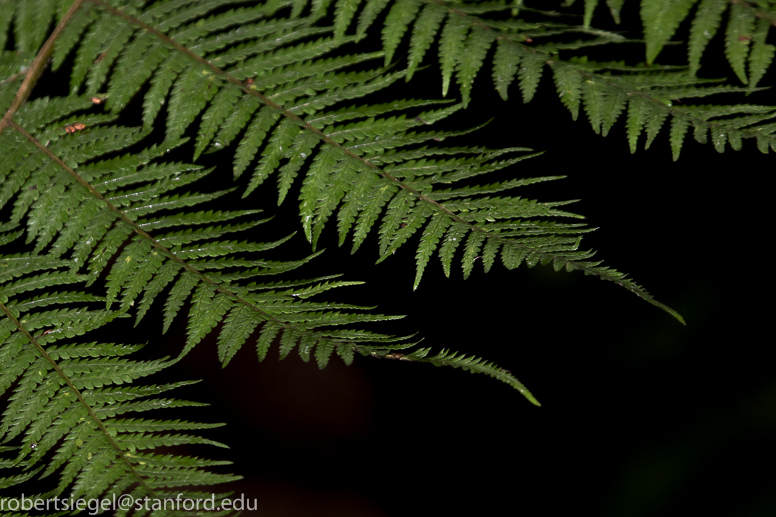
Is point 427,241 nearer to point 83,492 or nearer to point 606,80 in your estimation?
point 606,80

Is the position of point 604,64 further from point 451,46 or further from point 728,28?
point 451,46

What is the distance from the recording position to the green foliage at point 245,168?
1009 millimetres

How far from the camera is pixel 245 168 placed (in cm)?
119

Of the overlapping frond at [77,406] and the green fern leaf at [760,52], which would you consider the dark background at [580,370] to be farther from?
the overlapping frond at [77,406]

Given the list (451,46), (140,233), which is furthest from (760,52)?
(140,233)

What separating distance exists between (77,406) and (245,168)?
24.6 inches

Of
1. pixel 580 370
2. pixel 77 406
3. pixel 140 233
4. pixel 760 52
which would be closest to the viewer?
pixel 760 52

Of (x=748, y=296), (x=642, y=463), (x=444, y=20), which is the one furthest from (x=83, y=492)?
(x=748, y=296)

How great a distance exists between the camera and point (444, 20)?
3.93ft

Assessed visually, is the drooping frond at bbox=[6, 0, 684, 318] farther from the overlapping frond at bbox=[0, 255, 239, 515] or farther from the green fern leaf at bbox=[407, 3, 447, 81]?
the overlapping frond at bbox=[0, 255, 239, 515]

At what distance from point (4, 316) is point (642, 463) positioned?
7.56ft

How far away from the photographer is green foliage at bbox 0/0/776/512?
101cm

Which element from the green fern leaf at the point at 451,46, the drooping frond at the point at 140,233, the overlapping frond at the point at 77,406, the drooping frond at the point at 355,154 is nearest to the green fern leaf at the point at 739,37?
the drooping frond at the point at 355,154

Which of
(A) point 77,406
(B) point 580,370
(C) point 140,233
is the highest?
(C) point 140,233
